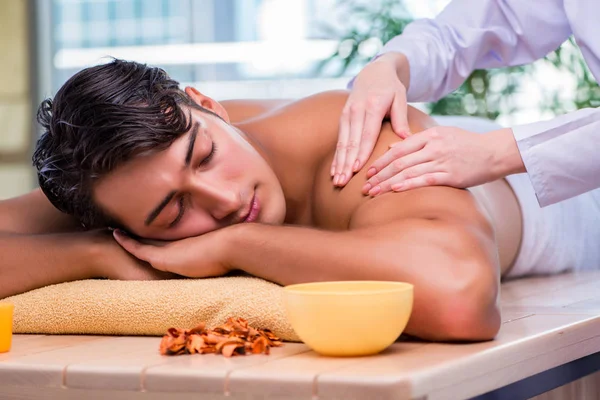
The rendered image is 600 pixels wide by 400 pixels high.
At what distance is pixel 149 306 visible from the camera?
1491 millimetres

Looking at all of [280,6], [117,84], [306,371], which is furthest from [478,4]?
[280,6]

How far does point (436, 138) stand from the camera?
1658 millimetres

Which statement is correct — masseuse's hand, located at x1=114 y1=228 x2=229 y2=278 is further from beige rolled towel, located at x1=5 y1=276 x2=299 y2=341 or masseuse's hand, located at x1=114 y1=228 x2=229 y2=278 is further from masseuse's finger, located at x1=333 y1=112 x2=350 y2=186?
masseuse's finger, located at x1=333 y1=112 x2=350 y2=186

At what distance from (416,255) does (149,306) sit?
1.62ft

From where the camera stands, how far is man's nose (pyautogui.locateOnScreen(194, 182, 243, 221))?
1660mm

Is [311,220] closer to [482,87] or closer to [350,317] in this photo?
[350,317]

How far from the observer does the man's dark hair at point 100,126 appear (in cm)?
164

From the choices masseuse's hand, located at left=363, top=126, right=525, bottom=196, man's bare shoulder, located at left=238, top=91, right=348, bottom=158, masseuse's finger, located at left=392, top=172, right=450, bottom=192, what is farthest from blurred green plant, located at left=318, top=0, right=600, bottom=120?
masseuse's finger, located at left=392, top=172, right=450, bottom=192

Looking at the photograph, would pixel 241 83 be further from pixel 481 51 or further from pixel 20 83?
pixel 481 51

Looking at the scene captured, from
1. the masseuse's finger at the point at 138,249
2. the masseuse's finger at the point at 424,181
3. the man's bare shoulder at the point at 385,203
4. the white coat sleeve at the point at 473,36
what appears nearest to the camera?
the man's bare shoulder at the point at 385,203

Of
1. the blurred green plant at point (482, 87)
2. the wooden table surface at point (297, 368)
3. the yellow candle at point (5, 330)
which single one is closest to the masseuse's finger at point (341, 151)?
the wooden table surface at point (297, 368)

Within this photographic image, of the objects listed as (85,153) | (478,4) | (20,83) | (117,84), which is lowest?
(20,83)

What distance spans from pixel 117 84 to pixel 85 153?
0.17 meters

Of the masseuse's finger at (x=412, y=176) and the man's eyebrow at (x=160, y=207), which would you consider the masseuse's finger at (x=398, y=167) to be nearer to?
Answer: the masseuse's finger at (x=412, y=176)
